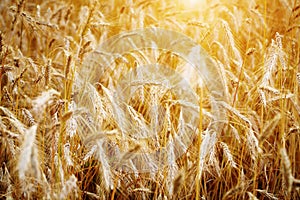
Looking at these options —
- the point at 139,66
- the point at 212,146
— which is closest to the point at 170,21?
the point at 139,66

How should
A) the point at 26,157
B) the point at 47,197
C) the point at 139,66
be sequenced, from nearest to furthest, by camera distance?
1. the point at 26,157
2. the point at 47,197
3. the point at 139,66

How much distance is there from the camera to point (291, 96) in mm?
1637

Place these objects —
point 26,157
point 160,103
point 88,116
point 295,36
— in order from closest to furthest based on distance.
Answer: point 26,157, point 88,116, point 160,103, point 295,36

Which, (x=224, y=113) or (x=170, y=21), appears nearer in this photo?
(x=224, y=113)

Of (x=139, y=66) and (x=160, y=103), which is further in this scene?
(x=139, y=66)

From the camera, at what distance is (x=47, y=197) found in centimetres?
111

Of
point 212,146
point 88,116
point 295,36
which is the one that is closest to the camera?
point 212,146

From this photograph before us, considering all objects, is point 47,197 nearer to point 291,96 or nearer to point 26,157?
point 26,157

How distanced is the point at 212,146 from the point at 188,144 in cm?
19

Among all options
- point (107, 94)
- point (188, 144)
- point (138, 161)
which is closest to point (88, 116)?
point (107, 94)

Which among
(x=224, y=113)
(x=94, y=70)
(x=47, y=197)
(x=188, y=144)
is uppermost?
(x=94, y=70)

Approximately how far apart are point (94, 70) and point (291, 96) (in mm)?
965

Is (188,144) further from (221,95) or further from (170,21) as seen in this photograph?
(170,21)

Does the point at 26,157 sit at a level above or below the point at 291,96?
below
